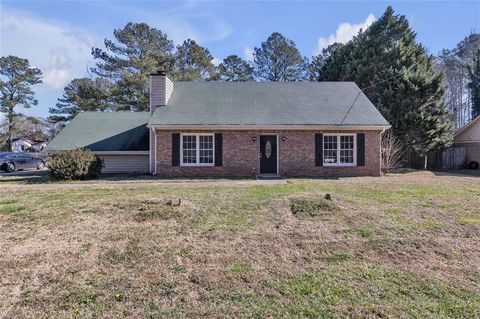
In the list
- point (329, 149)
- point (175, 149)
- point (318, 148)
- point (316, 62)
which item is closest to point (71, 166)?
point (175, 149)

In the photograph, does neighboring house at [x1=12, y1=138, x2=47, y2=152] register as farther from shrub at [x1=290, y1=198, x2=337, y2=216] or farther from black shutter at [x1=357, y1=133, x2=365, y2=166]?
shrub at [x1=290, y1=198, x2=337, y2=216]

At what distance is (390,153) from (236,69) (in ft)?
83.0

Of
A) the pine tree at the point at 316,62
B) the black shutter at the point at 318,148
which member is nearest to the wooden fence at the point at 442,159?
the black shutter at the point at 318,148

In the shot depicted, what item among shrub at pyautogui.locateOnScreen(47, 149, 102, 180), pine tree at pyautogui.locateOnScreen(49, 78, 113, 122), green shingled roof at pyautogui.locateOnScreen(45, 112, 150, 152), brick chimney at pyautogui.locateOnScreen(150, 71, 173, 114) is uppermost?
pine tree at pyautogui.locateOnScreen(49, 78, 113, 122)

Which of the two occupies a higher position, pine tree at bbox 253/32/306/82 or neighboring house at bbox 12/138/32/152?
pine tree at bbox 253/32/306/82

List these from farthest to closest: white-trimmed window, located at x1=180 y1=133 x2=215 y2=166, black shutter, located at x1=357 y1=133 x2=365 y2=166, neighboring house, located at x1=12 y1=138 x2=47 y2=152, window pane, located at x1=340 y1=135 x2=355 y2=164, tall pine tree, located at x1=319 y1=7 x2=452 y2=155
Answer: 1. neighboring house, located at x1=12 y1=138 x2=47 y2=152
2. tall pine tree, located at x1=319 y1=7 x2=452 y2=155
3. window pane, located at x1=340 y1=135 x2=355 y2=164
4. black shutter, located at x1=357 y1=133 x2=365 y2=166
5. white-trimmed window, located at x1=180 y1=133 x2=215 y2=166

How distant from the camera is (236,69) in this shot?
39.6m

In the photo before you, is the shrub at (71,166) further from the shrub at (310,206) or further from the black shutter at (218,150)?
the shrub at (310,206)

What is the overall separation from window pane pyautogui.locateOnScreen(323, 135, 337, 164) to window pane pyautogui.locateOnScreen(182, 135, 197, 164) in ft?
18.7

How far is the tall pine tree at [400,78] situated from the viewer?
2084cm

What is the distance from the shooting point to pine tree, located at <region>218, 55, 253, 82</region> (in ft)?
129

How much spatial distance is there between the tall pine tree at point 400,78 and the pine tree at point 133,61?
16116 mm

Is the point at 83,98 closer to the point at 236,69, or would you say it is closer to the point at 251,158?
the point at 236,69

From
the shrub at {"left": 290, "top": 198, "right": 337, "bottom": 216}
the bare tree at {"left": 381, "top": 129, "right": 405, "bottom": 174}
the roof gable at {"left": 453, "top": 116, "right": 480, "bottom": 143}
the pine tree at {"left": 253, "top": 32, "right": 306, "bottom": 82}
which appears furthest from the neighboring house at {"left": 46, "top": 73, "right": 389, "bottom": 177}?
the pine tree at {"left": 253, "top": 32, "right": 306, "bottom": 82}
